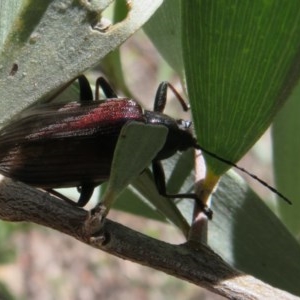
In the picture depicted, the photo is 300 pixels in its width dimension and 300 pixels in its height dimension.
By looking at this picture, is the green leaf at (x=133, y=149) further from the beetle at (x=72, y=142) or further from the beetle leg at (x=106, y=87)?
the beetle leg at (x=106, y=87)

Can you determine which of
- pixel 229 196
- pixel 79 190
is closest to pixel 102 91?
pixel 79 190

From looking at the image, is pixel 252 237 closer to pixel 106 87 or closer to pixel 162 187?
pixel 162 187

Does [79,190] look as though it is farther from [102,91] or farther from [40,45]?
[40,45]

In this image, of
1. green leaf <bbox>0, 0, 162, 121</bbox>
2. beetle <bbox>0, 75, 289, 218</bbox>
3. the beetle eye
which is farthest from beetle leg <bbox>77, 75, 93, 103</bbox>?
green leaf <bbox>0, 0, 162, 121</bbox>

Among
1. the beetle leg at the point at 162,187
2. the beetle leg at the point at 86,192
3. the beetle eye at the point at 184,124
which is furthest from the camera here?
the beetle eye at the point at 184,124

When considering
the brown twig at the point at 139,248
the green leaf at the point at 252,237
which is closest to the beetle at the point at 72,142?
the green leaf at the point at 252,237

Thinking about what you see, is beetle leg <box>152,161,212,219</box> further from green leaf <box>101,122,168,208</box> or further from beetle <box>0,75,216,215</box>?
green leaf <box>101,122,168,208</box>
